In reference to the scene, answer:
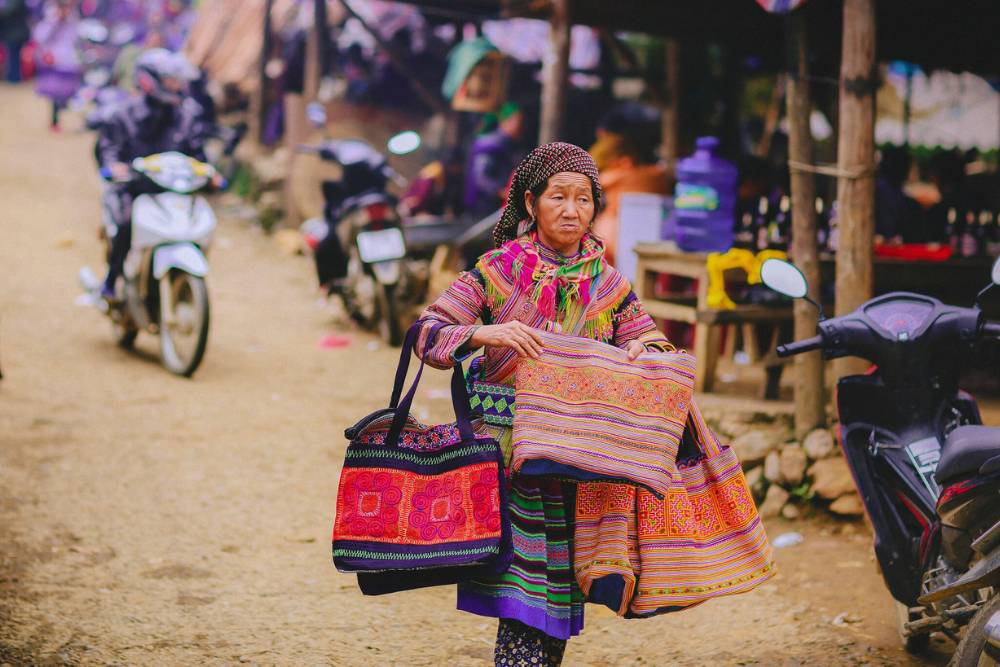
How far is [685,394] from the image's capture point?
2617 millimetres

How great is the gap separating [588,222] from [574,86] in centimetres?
1064

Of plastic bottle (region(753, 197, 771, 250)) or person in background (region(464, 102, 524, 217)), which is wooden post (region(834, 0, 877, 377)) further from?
person in background (region(464, 102, 524, 217))

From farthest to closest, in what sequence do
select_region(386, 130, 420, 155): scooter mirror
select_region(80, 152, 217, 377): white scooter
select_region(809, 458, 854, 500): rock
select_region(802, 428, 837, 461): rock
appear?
select_region(386, 130, 420, 155): scooter mirror
select_region(80, 152, 217, 377): white scooter
select_region(802, 428, 837, 461): rock
select_region(809, 458, 854, 500): rock

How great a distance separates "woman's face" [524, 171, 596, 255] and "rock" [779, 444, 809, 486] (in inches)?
110

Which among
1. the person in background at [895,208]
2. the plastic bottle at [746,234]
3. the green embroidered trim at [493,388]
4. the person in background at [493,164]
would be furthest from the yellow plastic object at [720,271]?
the person in background at [493,164]

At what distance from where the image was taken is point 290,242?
40.0 ft

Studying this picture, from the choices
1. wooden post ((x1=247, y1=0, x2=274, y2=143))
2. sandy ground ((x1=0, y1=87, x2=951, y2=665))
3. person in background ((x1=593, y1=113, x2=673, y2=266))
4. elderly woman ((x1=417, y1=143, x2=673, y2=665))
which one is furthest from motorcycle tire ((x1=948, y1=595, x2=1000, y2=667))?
wooden post ((x1=247, y1=0, x2=274, y2=143))

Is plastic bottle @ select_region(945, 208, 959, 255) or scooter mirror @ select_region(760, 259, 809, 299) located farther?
plastic bottle @ select_region(945, 208, 959, 255)

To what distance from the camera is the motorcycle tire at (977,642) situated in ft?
8.42

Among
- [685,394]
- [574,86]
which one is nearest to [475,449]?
[685,394]

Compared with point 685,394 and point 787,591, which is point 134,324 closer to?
point 787,591

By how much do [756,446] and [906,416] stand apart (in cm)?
191

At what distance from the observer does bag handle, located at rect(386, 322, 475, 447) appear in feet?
8.48

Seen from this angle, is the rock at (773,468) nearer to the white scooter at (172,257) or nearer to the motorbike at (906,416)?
the motorbike at (906,416)
